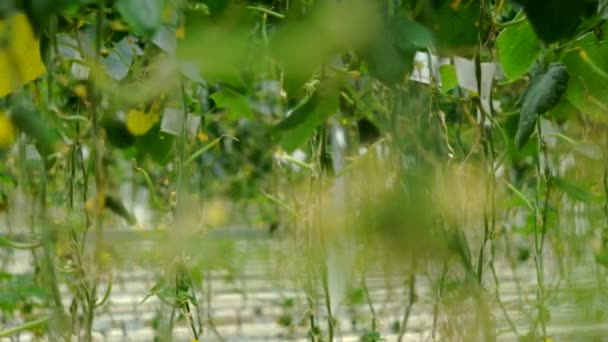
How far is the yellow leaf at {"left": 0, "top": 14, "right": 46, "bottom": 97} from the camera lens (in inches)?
17.3

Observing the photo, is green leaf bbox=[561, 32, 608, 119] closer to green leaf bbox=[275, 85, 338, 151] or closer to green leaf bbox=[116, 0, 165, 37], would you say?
green leaf bbox=[275, 85, 338, 151]

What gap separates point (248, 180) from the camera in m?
3.69

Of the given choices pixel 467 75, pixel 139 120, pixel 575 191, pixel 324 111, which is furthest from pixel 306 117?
pixel 575 191

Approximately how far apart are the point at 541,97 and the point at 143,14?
0.48m

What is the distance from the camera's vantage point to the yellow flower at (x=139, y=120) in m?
1.01

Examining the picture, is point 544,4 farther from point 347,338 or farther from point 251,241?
point 251,241

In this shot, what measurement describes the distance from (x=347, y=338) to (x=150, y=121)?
1.97 metres

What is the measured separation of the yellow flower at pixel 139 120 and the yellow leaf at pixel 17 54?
0.40m

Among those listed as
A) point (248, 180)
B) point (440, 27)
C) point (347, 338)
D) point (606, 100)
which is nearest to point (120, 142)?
point (440, 27)

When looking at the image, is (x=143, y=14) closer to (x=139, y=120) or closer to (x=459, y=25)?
(x=459, y=25)

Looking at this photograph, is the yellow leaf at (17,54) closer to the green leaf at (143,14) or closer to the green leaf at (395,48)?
the green leaf at (143,14)

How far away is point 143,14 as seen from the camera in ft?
1.35

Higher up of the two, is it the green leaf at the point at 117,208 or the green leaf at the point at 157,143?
the green leaf at the point at 157,143

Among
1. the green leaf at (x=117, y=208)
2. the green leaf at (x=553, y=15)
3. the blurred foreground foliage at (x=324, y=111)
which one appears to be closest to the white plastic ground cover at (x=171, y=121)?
the blurred foreground foliage at (x=324, y=111)
